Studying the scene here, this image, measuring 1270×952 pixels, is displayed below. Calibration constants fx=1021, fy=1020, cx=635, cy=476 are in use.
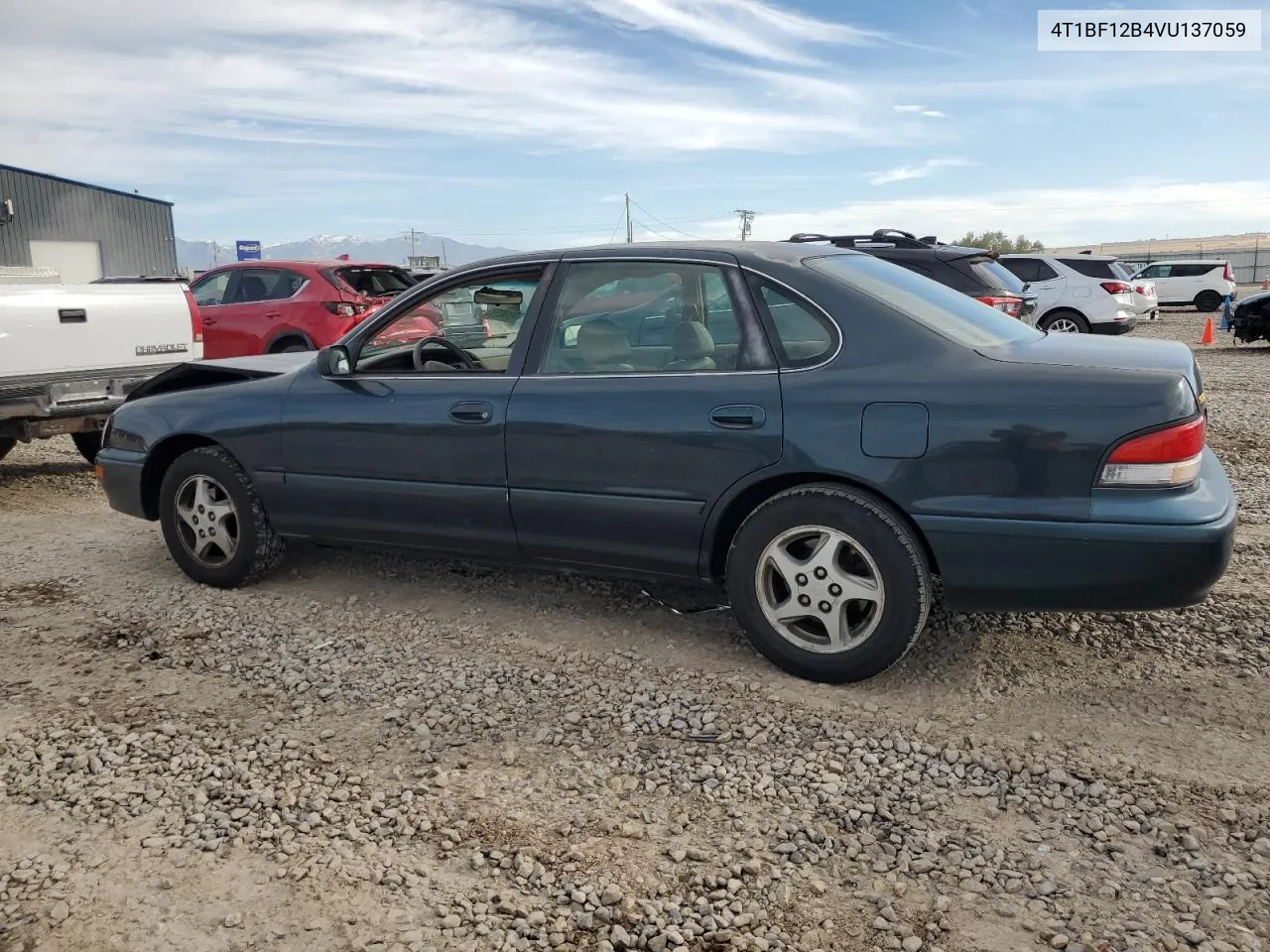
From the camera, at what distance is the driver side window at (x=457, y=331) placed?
13.9 ft

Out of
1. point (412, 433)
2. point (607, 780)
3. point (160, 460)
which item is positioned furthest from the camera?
point (160, 460)

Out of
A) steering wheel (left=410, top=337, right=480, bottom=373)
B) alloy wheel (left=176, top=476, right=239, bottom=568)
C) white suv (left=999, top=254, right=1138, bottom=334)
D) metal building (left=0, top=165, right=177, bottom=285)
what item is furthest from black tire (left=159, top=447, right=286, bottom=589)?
metal building (left=0, top=165, right=177, bottom=285)

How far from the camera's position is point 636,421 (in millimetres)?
3795

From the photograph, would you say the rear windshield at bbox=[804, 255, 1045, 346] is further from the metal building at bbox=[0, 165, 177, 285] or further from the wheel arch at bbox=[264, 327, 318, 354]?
the metal building at bbox=[0, 165, 177, 285]

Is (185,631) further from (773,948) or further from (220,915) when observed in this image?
(773,948)

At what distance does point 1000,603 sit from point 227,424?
346 cm

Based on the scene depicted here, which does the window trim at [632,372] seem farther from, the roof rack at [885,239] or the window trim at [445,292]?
the roof rack at [885,239]

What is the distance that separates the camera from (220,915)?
97.3 inches

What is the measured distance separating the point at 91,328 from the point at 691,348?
5099mm

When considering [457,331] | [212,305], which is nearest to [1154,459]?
[457,331]

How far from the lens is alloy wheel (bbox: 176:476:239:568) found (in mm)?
4844

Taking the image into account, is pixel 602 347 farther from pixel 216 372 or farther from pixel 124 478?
pixel 124 478

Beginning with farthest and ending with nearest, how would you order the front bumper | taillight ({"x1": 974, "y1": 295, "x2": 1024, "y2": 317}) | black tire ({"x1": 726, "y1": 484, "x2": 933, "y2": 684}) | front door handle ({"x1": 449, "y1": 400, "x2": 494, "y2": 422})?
the front bumper → taillight ({"x1": 974, "y1": 295, "x2": 1024, "y2": 317}) → front door handle ({"x1": 449, "y1": 400, "x2": 494, "y2": 422}) → black tire ({"x1": 726, "y1": 484, "x2": 933, "y2": 684})

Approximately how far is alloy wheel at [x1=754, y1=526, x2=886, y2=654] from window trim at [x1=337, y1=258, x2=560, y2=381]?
4.30 feet
